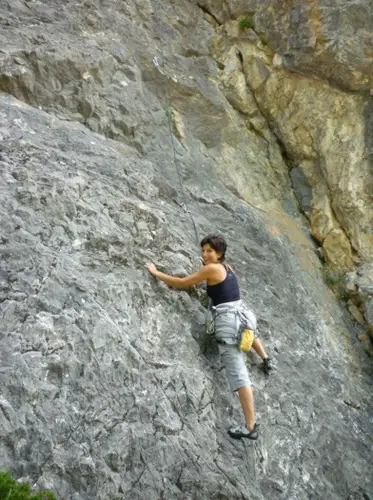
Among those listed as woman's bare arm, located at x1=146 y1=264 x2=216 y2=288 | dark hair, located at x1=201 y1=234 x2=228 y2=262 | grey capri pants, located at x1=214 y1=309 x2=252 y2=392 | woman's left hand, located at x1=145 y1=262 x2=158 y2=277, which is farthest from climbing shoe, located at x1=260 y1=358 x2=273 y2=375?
woman's left hand, located at x1=145 y1=262 x2=158 y2=277

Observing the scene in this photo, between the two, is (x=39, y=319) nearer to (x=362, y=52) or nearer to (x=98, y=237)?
(x=98, y=237)

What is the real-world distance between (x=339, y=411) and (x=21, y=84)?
21.4ft

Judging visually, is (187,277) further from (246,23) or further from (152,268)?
(246,23)

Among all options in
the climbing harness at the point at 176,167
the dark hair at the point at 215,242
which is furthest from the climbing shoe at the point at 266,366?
the climbing harness at the point at 176,167

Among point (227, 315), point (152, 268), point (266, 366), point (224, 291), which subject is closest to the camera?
point (227, 315)

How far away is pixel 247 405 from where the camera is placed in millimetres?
4836

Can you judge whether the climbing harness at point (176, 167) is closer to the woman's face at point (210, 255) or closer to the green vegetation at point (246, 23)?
the woman's face at point (210, 255)

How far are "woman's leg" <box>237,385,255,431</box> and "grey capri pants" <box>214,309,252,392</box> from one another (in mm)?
60

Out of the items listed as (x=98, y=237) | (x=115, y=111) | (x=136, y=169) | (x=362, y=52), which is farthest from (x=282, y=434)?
(x=362, y=52)

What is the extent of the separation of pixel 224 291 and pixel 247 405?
4.15 feet

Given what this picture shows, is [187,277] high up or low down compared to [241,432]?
up

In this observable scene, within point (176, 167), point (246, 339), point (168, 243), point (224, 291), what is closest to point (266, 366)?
point (246, 339)

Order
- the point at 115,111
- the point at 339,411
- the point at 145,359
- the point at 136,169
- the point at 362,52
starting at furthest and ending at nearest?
the point at 362,52, the point at 115,111, the point at 136,169, the point at 339,411, the point at 145,359

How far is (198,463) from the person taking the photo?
4355 mm
